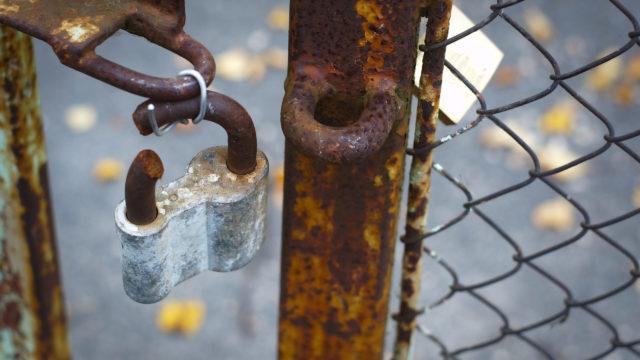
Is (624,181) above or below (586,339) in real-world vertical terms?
above

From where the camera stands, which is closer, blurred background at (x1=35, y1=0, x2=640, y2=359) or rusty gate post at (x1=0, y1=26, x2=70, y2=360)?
rusty gate post at (x1=0, y1=26, x2=70, y2=360)

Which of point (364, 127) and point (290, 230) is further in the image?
point (290, 230)

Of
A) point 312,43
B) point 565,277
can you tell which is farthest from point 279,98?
point 312,43

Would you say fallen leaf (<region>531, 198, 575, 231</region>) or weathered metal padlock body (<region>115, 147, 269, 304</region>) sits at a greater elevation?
weathered metal padlock body (<region>115, 147, 269, 304</region>)

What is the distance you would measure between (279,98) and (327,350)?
2.19 m

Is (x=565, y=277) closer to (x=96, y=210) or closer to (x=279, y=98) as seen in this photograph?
(x=279, y=98)

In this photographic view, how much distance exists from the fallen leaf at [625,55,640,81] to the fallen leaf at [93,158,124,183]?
2.18m

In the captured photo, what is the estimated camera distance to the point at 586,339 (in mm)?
2500

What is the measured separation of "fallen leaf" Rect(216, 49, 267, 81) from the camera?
3375 millimetres

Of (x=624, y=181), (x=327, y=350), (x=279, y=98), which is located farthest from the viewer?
(x=279, y=98)

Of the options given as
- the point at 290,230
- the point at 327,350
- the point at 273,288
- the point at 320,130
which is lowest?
the point at 273,288

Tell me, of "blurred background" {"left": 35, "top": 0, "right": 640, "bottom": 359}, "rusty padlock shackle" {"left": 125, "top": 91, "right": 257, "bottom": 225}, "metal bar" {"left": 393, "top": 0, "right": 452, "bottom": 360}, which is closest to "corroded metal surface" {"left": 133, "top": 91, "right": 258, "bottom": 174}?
"rusty padlock shackle" {"left": 125, "top": 91, "right": 257, "bottom": 225}

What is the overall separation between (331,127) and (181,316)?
1801 millimetres

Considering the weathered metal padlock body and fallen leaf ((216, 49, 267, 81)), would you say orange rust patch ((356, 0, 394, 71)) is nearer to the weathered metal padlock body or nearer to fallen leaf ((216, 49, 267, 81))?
the weathered metal padlock body
